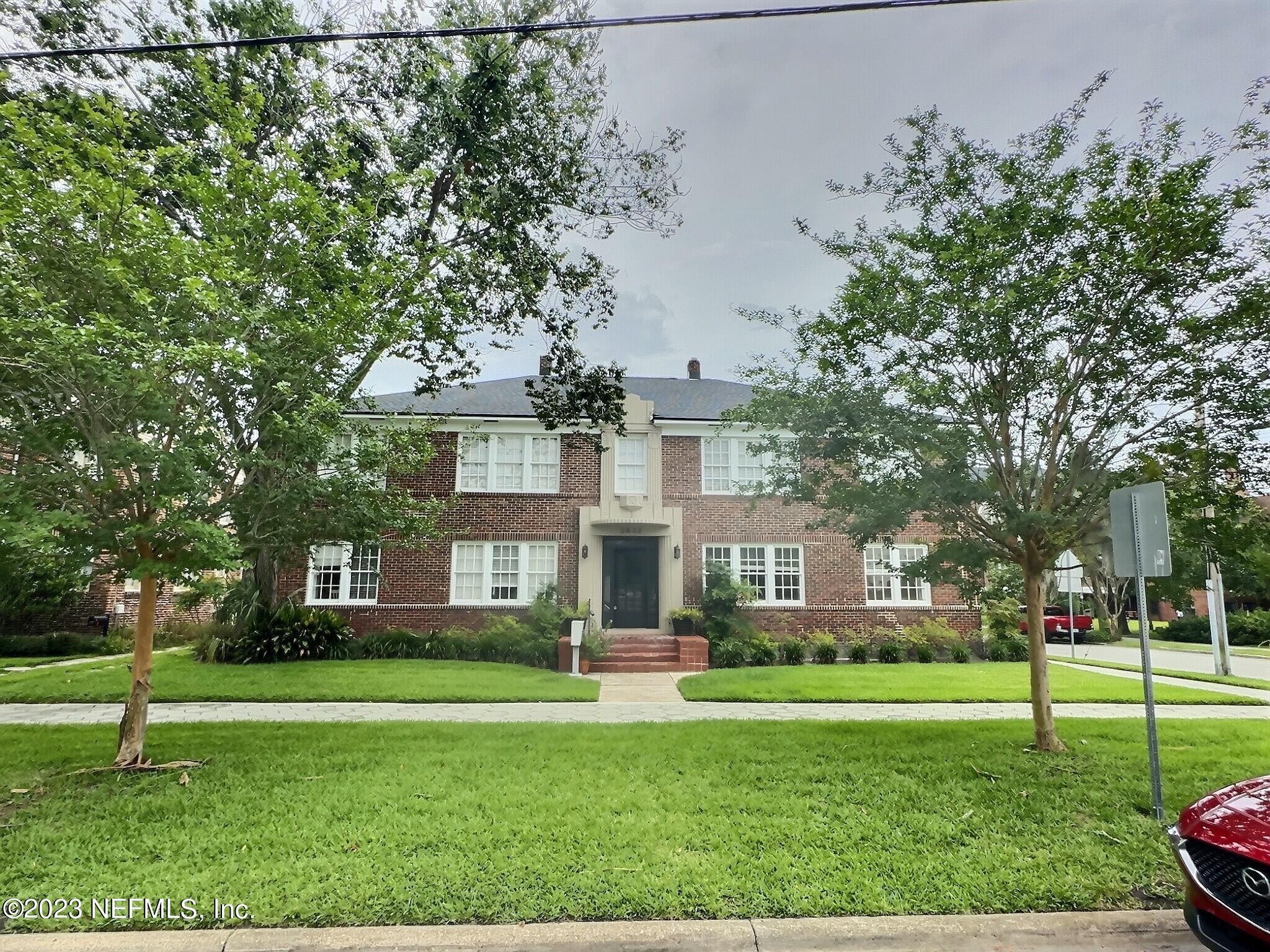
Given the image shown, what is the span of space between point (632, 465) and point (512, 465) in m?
3.27

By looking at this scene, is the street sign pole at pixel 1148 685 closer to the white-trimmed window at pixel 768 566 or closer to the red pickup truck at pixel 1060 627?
the white-trimmed window at pixel 768 566

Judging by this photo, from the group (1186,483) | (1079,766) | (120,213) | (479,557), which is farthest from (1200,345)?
(479,557)

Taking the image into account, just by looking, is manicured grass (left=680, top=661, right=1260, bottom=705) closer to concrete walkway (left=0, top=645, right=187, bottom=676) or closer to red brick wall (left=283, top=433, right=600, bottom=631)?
red brick wall (left=283, top=433, right=600, bottom=631)

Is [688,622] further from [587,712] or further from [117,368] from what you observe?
[117,368]

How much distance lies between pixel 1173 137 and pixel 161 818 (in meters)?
10.5

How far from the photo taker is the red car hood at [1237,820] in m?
3.07

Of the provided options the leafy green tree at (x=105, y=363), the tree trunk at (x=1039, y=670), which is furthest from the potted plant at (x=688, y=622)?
the leafy green tree at (x=105, y=363)

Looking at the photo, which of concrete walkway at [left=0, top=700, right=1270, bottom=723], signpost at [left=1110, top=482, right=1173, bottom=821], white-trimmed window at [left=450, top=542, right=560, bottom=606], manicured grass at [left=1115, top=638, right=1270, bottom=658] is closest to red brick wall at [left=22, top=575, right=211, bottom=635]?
white-trimmed window at [left=450, top=542, right=560, bottom=606]

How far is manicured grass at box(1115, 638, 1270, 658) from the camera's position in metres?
21.2

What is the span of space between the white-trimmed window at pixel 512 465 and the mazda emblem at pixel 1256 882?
15.4 metres

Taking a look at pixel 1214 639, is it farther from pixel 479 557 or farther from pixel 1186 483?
pixel 479 557

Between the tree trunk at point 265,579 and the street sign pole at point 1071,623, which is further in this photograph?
the street sign pole at point 1071,623

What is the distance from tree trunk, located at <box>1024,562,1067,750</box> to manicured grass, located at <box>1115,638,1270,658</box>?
18.4 metres

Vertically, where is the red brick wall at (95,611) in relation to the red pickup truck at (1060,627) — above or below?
above
